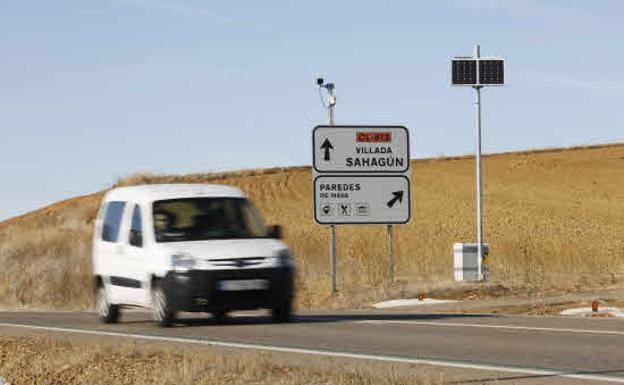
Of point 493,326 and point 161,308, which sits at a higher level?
point 161,308

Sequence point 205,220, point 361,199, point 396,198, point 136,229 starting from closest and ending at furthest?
1. point 205,220
2. point 136,229
3. point 361,199
4. point 396,198

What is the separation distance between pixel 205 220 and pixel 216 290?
1.40m

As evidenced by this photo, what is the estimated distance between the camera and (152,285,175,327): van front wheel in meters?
19.9

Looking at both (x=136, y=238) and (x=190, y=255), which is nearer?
(x=190, y=255)

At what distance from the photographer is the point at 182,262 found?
19453 mm

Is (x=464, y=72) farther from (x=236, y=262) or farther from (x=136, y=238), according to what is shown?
(x=236, y=262)

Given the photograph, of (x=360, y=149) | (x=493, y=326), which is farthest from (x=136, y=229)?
(x=360, y=149)

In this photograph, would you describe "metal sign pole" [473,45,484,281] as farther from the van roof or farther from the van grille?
the van grille

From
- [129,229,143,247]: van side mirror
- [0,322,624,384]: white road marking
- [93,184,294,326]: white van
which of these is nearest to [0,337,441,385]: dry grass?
[0,322,624,384]: white road marking

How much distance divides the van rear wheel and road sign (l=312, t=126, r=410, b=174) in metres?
12.2

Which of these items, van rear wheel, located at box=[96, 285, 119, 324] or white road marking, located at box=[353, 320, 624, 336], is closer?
white road marking, located at box=[353, 320, 624, 336]

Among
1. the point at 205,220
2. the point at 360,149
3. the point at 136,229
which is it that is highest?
the point at 360,149

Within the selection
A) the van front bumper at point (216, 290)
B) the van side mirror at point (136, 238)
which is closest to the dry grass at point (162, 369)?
the van front bumper at point (216, 290)

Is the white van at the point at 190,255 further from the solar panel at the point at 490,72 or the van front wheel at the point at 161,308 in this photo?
the solar panel at the point at 490,72
